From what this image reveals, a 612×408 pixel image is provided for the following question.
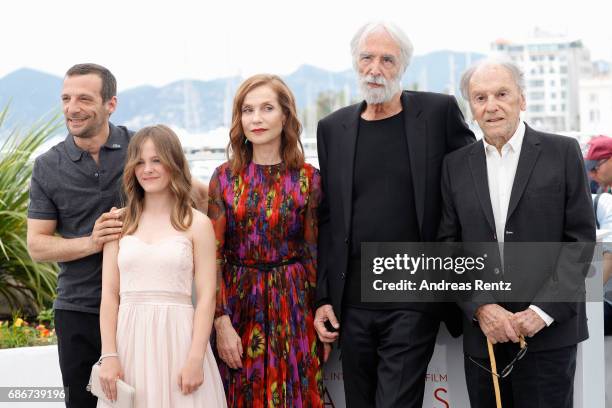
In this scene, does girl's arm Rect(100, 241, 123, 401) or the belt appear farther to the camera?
the belt

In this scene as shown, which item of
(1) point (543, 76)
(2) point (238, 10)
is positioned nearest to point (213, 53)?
(2) point (238, 10)

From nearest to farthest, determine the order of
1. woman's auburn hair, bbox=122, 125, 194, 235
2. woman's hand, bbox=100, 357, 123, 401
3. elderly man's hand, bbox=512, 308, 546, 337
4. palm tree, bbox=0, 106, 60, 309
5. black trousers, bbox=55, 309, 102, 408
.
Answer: elderly man's hand, bbox=512, 308, 546, 337 → woman's hand, bbox=100, 357, 123, 401 → woman's auburn hair, bbox=122, 125, 194, 235 → black trousers, bbox=55, 309, 102, 408 → palm tree, bbox=0, 106, 60, 309

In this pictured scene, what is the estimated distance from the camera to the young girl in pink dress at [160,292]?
3.10 metres

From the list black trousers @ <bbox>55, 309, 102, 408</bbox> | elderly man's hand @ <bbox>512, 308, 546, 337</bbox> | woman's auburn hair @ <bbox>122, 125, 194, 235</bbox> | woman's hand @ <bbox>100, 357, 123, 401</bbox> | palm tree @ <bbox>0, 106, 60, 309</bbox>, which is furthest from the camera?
palm tree @ <bbox>0, 106, 60, 309</bbox>

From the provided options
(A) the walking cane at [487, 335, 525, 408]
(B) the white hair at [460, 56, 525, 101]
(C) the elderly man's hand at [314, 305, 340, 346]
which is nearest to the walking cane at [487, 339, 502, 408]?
(A) the walking cane at [487, 335, 525, 408]

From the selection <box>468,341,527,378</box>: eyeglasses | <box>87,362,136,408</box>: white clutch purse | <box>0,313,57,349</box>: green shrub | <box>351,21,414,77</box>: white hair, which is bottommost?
<box>87,362,136,408</box>: white clutch purse

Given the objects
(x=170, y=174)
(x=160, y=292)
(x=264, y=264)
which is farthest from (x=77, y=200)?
(x=264, y=264)

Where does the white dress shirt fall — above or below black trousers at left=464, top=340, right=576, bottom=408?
above

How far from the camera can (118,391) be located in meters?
3.04

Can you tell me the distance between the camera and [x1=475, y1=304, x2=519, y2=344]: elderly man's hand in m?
2.97

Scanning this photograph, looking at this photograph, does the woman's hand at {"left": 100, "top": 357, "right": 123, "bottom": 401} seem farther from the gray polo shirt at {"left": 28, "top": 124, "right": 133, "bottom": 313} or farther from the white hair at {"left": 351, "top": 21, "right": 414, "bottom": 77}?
the white hair at {"left": 351, "top": 21, "right": 414, "bottom": 77}

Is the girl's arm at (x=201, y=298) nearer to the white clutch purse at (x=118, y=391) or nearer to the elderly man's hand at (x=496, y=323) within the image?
the white clutch purse at (x=118, y=391)

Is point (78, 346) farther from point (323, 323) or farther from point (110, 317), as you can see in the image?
point (323, 323)

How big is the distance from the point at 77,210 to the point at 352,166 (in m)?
1.14
